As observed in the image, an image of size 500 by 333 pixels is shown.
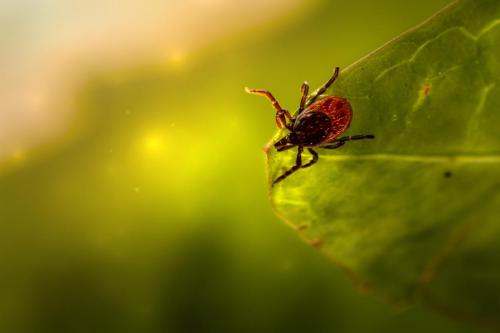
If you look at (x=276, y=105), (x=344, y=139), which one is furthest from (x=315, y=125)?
(x=344, y=139)

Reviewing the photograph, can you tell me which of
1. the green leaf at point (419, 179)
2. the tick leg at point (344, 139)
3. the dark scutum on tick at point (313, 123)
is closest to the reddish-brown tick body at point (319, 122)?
the dark scutum on tick at point (313, 123)

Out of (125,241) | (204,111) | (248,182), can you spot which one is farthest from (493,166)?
(125,241)

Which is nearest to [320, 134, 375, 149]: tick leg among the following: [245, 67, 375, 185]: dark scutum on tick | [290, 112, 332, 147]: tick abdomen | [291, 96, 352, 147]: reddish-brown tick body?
[245, 67, 375, 185]: dark scutum on tick

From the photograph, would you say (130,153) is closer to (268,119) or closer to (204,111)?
(204,111)

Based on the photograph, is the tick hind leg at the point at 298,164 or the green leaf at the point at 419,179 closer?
the green leaf at the point at 419,179

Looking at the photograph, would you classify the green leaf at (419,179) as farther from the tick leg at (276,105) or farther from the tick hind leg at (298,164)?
the tick leg at (276,105)
